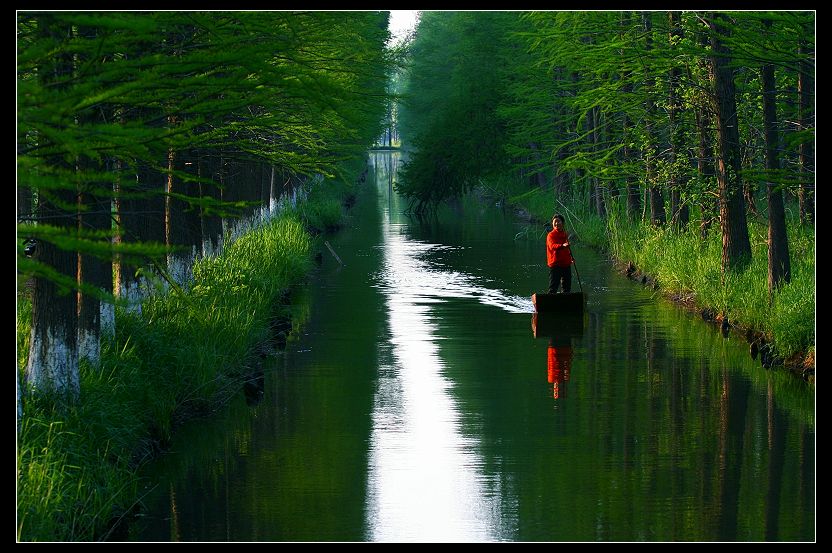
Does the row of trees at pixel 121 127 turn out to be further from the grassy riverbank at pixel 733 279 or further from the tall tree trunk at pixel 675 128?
the grassy riverbank at pixel 733 279

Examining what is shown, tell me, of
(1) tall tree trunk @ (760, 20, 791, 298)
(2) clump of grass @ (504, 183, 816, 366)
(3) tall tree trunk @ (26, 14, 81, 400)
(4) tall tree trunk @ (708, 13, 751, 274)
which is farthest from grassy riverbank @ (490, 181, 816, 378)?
(3) tall tree trunk @ (26, 14, 81, 400)

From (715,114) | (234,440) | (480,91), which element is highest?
(480,91)

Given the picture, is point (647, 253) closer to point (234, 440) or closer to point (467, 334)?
point (467, 334)

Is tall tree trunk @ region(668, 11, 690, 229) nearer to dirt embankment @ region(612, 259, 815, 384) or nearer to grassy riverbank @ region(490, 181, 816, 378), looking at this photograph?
grassy riverbank @ region(490, 181, 816, 378)

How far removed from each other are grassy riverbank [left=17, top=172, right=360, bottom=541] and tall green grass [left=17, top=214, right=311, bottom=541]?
1cm

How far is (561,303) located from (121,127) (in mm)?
17434

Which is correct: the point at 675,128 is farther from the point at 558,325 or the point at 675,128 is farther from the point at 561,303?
the point at 558,325

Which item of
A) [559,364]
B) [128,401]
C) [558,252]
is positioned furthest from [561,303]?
[128,401]

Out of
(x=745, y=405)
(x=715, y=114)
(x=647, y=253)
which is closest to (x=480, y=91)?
(x=647, y=253)

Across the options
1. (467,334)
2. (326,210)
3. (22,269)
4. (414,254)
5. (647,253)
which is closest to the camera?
(22,269)

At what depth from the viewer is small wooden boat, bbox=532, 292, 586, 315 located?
2409 cm

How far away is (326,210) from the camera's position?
174 ft

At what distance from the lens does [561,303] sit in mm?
24109
